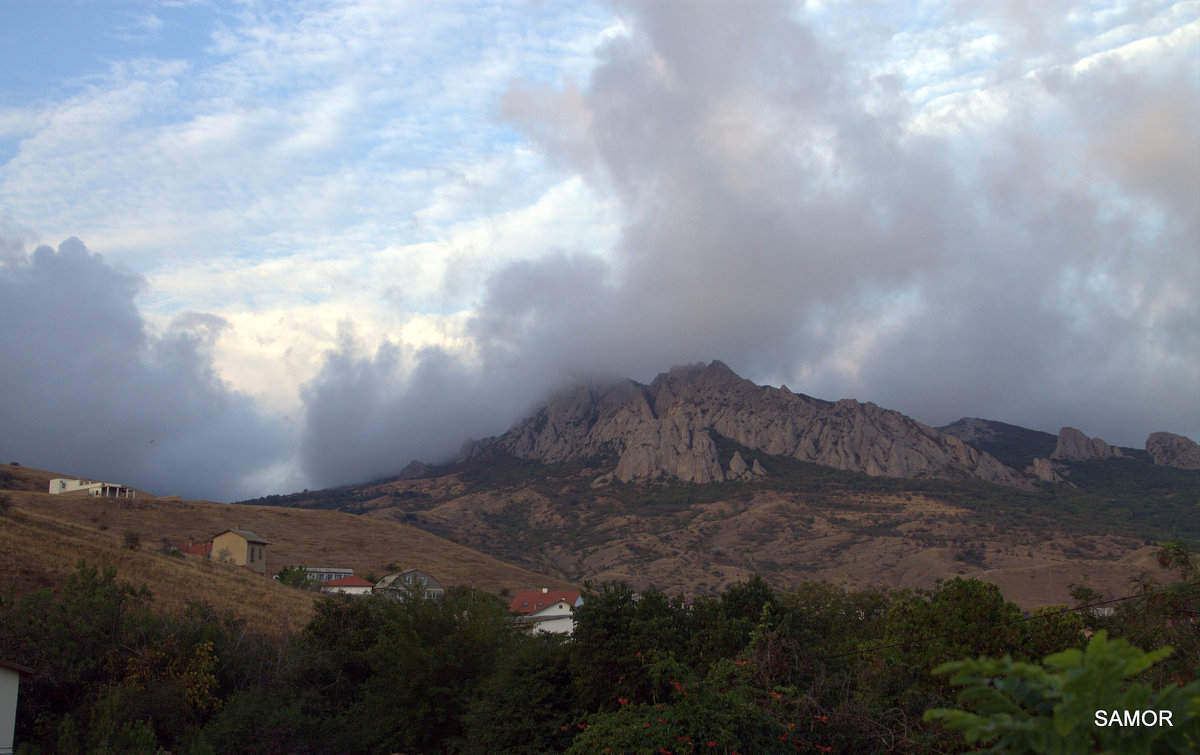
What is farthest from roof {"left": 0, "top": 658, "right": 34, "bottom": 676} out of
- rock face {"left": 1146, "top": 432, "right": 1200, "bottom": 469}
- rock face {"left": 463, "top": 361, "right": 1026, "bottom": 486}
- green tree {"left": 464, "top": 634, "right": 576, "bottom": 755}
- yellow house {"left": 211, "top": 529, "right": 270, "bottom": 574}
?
rock face {"left": 1146, "top": 432, "right": 1200, "bottom": 469}

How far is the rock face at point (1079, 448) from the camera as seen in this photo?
174500mm

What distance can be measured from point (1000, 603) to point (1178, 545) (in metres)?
13.0

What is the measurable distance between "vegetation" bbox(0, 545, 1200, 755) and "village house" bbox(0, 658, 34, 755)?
1.06m

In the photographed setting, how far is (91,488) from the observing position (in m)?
98.3

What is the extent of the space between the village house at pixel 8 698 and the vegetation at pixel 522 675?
1.06m

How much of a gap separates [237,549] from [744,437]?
124 meters

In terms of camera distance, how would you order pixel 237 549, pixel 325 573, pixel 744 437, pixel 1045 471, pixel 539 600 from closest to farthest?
pixel 237 549, pixel 539 600, pixel 325 573, pixel 1045 471, pixel 744 437

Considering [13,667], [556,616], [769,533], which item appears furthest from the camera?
[769,533]

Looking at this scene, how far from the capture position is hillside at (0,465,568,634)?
132 feet

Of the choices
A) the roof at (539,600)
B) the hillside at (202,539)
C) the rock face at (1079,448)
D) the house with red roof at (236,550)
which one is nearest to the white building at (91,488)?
the hillside at (202,539)

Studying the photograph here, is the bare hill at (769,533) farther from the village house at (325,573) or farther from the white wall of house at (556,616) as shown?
the village house at (325,573)

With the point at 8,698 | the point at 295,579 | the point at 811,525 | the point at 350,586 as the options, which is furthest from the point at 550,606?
the point at 811,525

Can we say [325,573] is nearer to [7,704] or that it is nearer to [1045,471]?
[7,704]

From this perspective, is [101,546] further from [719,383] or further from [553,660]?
[719,383]
